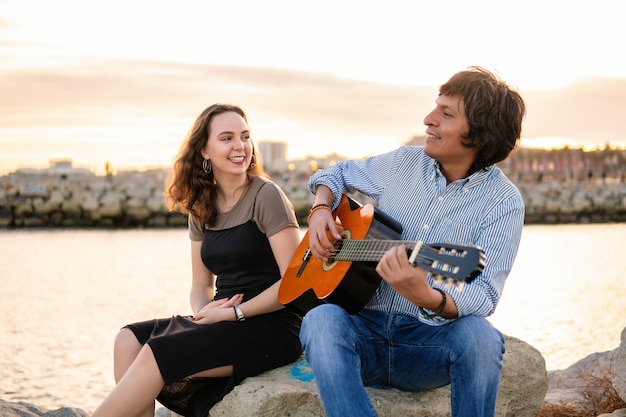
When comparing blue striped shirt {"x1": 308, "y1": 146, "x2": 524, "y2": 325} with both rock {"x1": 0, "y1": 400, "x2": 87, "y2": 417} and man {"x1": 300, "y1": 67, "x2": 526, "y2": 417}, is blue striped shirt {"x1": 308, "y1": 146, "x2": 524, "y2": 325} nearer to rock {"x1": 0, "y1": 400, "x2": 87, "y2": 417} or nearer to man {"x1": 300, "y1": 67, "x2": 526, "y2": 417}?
man {"x1": 300, "y1": 67, "x2": 526, "y2": 417}

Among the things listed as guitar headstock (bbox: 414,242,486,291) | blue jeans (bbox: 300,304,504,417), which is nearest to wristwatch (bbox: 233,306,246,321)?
blue jeans (bbox: 300,304,504,417)

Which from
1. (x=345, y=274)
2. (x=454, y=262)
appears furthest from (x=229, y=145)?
(x=454, y=262)

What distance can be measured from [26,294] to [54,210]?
Result: 38.9 feet

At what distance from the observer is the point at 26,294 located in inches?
426

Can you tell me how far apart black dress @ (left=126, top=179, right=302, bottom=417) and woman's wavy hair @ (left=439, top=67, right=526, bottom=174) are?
0.99 m

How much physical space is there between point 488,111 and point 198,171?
137cm

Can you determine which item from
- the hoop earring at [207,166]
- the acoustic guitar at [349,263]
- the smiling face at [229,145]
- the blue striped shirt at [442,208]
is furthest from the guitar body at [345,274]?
the hoop earring at [207,166]

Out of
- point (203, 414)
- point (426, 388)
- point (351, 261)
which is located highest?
point (351, 261)

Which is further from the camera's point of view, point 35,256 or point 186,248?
point 186,248

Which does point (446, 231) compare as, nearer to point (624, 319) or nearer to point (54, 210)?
point (624, 319)

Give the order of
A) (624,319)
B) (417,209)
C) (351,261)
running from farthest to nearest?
(624,319), (417,209), (351,261)

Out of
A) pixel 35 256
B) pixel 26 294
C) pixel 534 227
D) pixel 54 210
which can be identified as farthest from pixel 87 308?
pixel 534 227

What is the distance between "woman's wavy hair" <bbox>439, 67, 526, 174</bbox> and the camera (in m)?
2.70

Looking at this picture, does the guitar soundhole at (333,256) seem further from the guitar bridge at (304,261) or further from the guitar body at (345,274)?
the guitar bridge at (304,261)
